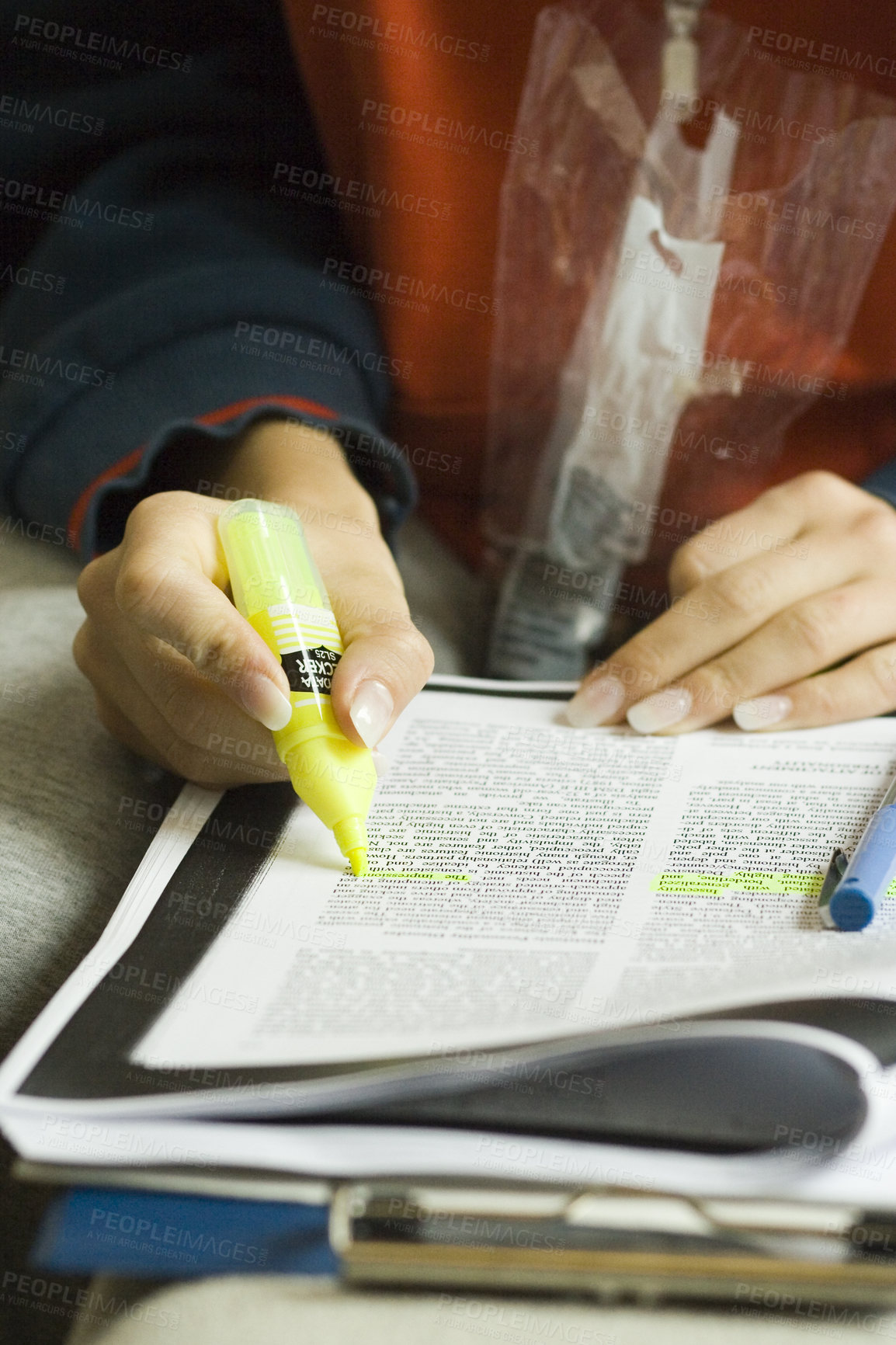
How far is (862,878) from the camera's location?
41 cm

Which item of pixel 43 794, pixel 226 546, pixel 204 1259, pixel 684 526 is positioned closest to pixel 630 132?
pixel 684 526

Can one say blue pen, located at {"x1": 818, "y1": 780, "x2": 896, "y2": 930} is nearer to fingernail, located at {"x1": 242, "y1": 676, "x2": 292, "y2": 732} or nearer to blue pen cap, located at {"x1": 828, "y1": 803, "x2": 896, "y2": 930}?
blue pen cap, located at {"x1": 828, "y1": 803, "x2": 896, "y2": 930}

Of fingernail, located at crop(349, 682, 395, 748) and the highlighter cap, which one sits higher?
the highlighter cap

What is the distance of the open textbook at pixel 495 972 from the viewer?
306 mm

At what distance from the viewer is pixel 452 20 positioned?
26.4 inches

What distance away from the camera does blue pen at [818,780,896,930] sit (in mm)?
399

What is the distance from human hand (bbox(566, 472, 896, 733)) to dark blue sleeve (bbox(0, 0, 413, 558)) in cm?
19

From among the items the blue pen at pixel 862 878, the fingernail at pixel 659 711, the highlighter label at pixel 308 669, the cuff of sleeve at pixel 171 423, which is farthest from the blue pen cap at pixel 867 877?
the cuff of sleeve at pixel 171 423

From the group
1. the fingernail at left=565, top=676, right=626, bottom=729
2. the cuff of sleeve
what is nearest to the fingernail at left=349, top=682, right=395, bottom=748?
the fingernail at left=565, top=676, right=626, bottom=729

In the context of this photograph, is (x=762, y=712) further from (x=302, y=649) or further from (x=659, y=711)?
(x=302, y=649)

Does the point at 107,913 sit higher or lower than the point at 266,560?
lower

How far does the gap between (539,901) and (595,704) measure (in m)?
0.14

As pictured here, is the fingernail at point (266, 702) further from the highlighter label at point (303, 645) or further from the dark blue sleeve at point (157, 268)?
the dark blue sleeve at point (157, 268)

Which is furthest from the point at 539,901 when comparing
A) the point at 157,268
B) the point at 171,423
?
the point at 157,268
